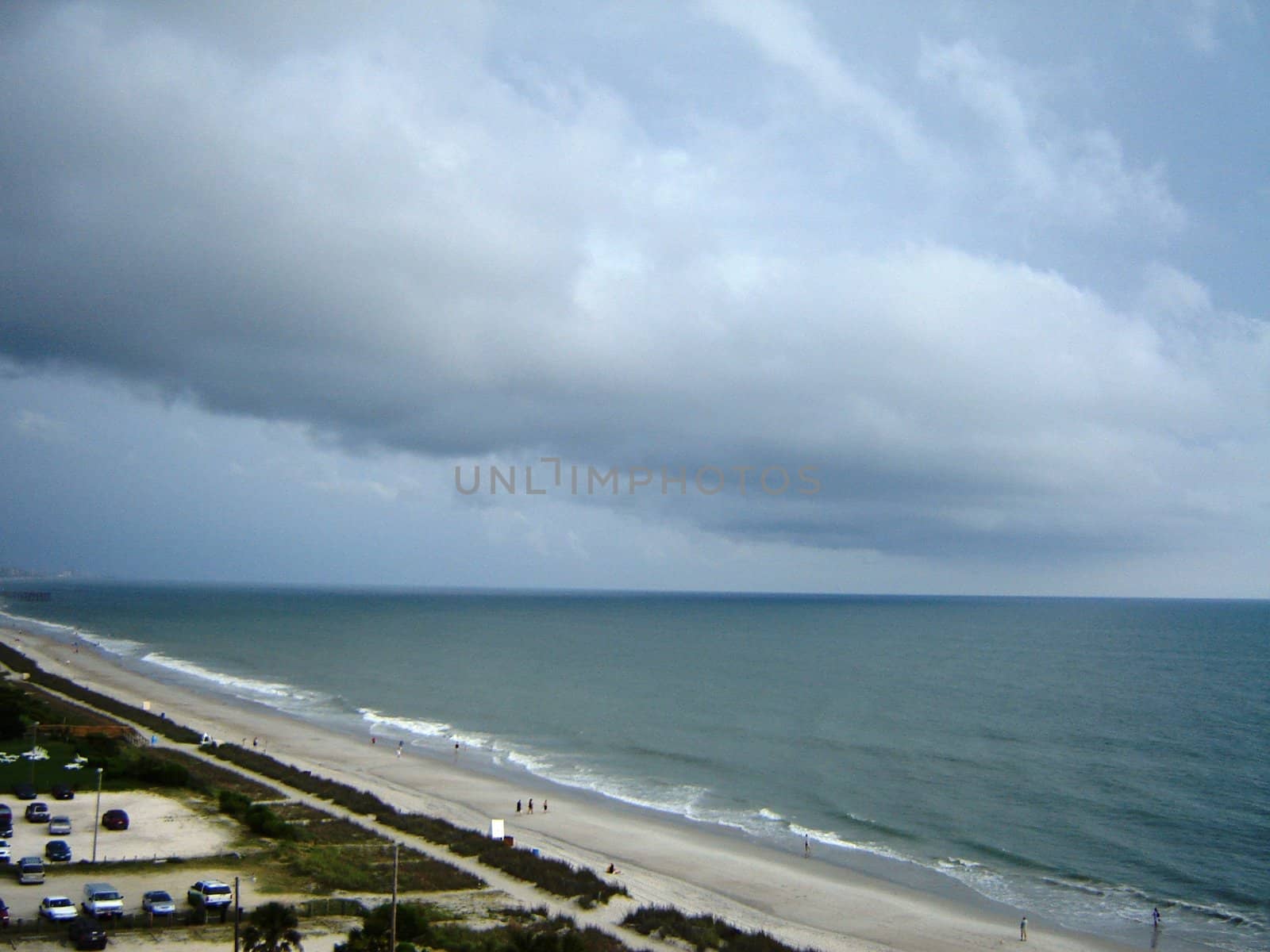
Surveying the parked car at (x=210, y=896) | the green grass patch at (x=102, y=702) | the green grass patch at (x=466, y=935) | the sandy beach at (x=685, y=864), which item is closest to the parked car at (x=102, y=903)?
the parked car at (x=210, y=896)

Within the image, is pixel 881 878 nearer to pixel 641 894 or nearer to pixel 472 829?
pixel 641 894

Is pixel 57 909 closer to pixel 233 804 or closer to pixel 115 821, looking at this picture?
pixel 115 821

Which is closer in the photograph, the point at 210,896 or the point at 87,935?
the point at 87,935

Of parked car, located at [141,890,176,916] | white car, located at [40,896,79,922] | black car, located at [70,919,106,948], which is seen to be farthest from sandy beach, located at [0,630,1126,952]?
white car, located at [40,896,79,922]

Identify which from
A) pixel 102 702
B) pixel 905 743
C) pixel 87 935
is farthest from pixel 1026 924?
pixel 102 702

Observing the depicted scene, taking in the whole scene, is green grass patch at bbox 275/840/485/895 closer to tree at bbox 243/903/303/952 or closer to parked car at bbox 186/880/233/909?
parked car at bbox 186/880/233/909

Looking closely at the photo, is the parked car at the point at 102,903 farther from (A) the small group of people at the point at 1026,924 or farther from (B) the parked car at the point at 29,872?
(A) the small group of people at the point at 1026,924

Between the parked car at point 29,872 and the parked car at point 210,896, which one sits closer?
the parked car at point 210,896
